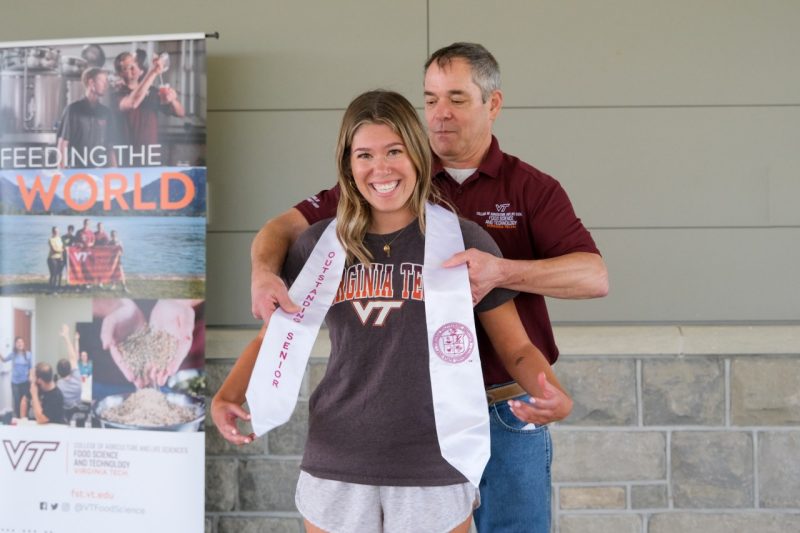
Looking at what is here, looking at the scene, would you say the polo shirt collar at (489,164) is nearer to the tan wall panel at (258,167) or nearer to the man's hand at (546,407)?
the man's hand at (546,407)

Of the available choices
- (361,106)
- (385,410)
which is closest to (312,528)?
(385,410)

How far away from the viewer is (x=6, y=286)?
3219mm

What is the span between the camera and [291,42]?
3.32 meters

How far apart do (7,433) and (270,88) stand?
5.52ft

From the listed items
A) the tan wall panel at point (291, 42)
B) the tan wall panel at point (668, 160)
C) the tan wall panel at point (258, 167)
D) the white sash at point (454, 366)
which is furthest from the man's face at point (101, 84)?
the white sash at point (454, 366)

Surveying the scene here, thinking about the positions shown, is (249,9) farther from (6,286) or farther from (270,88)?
(6,286)

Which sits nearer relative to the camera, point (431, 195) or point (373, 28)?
point (431, 195)

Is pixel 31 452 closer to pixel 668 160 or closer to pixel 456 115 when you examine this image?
pixel 456 115

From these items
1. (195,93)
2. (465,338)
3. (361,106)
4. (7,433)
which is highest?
(195,93)

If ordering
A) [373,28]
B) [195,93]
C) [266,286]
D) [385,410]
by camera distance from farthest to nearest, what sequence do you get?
[373,28] → [195,93] → [266,286] → [385,410]

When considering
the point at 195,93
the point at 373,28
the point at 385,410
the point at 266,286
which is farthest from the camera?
the point at 373,28

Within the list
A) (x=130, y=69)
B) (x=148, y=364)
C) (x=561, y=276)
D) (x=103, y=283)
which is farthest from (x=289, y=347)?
(x=130, y=69)

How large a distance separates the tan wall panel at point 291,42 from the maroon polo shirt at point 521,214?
4.53ft

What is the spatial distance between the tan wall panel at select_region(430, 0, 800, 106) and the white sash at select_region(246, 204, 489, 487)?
1783 mm
